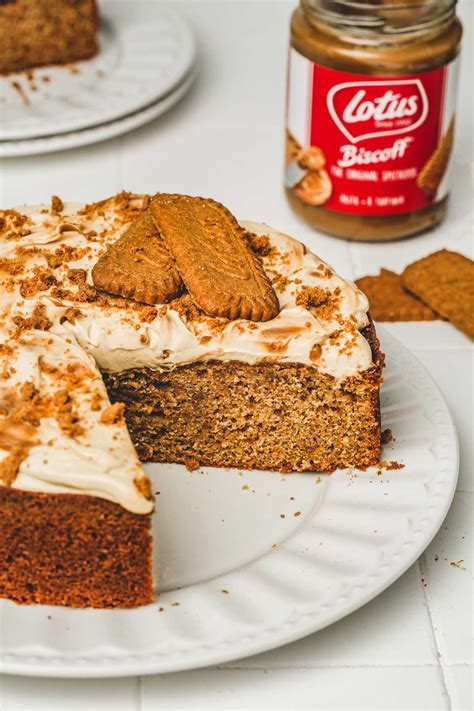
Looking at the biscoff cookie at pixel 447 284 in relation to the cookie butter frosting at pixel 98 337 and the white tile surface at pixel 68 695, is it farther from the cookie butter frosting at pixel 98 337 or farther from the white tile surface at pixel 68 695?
the white tile surface at pixel 68 695

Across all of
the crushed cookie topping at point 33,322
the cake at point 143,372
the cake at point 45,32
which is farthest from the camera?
the cake at point 45,32

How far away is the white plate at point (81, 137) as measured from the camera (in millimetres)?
3236

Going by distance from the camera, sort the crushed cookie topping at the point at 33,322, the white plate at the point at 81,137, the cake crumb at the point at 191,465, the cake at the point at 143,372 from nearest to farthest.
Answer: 1. the cake at the point at 143,372
2. the crushed cookie topping at the point at 33,322
3. the cake crumb at the point at 191,465
4. the white plate at the point at 81,137

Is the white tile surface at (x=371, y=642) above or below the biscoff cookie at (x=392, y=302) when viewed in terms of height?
below

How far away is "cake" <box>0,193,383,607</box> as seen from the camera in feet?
6.27

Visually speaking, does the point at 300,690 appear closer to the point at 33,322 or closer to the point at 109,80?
the point at 33,322

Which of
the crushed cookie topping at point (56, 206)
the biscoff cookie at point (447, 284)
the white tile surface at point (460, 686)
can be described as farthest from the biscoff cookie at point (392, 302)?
the white tile surface at point (460, 686)

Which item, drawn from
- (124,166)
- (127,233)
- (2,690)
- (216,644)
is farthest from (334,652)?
(124,166)

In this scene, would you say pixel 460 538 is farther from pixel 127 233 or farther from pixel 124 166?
pixel 124 166

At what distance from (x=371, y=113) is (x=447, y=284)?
49 cm

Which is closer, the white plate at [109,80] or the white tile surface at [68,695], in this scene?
the white tile surface at [68,695]

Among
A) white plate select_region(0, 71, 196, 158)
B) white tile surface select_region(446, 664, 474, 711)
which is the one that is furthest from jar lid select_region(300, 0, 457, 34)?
white tile surface select_region(446, 664, 474, 711)

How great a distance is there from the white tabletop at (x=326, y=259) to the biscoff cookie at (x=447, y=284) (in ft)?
0.17

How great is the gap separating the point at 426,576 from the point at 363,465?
Result: 0.92 ft
